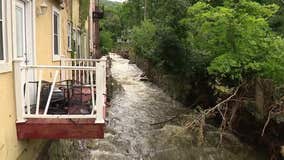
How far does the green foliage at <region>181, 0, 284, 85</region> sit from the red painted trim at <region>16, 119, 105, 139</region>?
651 centimetres

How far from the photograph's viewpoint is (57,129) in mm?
6367

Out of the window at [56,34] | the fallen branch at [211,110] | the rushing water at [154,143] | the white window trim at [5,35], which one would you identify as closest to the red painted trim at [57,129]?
the white window trim at [5,35]

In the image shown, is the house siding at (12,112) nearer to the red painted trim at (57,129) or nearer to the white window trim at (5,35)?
the white window trim at (5,35)

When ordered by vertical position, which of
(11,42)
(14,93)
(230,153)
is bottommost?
(230,153)

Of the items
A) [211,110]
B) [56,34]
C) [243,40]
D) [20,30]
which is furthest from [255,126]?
[20,30]

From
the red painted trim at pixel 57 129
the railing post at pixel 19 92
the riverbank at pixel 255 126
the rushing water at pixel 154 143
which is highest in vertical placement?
the railing post at pixel 19 92

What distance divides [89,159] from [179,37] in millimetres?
8767

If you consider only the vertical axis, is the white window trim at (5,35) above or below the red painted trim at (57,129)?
above

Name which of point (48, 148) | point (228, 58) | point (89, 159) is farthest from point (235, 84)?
point (48, 148)

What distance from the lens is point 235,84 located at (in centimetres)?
1259

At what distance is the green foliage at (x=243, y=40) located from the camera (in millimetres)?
11414

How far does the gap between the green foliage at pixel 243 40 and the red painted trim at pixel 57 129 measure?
6505 mm

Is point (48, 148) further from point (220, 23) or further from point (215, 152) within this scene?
point (220, 23)

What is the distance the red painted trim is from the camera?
20.7 ft
